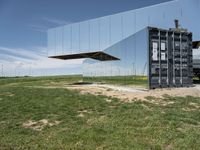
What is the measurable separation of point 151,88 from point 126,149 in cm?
1085

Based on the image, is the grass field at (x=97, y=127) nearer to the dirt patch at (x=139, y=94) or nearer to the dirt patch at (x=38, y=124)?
the dirt patch at (x=38, y=124)

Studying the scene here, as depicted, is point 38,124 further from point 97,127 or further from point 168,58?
point 168,58

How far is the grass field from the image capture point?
15.5 ft

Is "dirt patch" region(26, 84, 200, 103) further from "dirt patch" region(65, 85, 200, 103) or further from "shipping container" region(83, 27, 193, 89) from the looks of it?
"shipping container" region(83, 27, 193, 89)

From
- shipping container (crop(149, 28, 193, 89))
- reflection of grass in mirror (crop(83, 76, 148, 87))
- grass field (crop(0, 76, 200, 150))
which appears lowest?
grass field (crop(0, 76, 200, 150))

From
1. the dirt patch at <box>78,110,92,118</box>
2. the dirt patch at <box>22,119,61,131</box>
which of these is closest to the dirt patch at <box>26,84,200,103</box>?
the dirt patch at <box>78,110,92,118</box>

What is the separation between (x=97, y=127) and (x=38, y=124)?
4.89ft

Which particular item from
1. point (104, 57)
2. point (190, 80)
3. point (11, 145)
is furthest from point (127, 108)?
point (104, 57)

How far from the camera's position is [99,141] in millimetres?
4820

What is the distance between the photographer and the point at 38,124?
6180 mm

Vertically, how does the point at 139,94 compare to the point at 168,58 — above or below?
below

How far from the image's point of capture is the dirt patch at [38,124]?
5.90 metres

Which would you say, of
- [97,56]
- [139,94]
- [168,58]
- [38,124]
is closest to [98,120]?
[38,124]

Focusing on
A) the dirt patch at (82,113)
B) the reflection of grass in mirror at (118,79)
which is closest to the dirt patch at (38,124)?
the dirt patch at (82,113)
